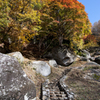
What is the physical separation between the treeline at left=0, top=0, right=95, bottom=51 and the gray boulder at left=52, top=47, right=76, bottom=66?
1.45 meters

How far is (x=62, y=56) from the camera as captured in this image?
1198 cm

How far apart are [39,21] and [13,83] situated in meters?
6.95

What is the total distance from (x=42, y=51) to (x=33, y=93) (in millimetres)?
10238

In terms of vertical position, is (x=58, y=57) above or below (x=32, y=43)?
below

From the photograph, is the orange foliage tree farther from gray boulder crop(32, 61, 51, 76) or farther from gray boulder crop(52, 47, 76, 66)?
gray boulder crop(32, 61, 51, 76)

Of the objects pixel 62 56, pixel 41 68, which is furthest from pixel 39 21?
pixel 62 56

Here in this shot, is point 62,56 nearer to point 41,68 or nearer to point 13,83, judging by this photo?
point 41,68

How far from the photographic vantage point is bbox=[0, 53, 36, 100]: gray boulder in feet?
7.66

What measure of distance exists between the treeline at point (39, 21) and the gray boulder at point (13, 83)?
4.20 m

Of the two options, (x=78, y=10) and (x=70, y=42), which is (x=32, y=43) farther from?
(x=78, y=10)

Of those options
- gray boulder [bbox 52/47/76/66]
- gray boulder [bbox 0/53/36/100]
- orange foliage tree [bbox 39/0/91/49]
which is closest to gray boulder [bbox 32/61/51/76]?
gray boulder [bbox 0/53/36/100]

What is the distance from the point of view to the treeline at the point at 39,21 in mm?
6832

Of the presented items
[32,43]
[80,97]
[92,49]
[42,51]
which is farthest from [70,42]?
[92,49]

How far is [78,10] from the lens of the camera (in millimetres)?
9719
